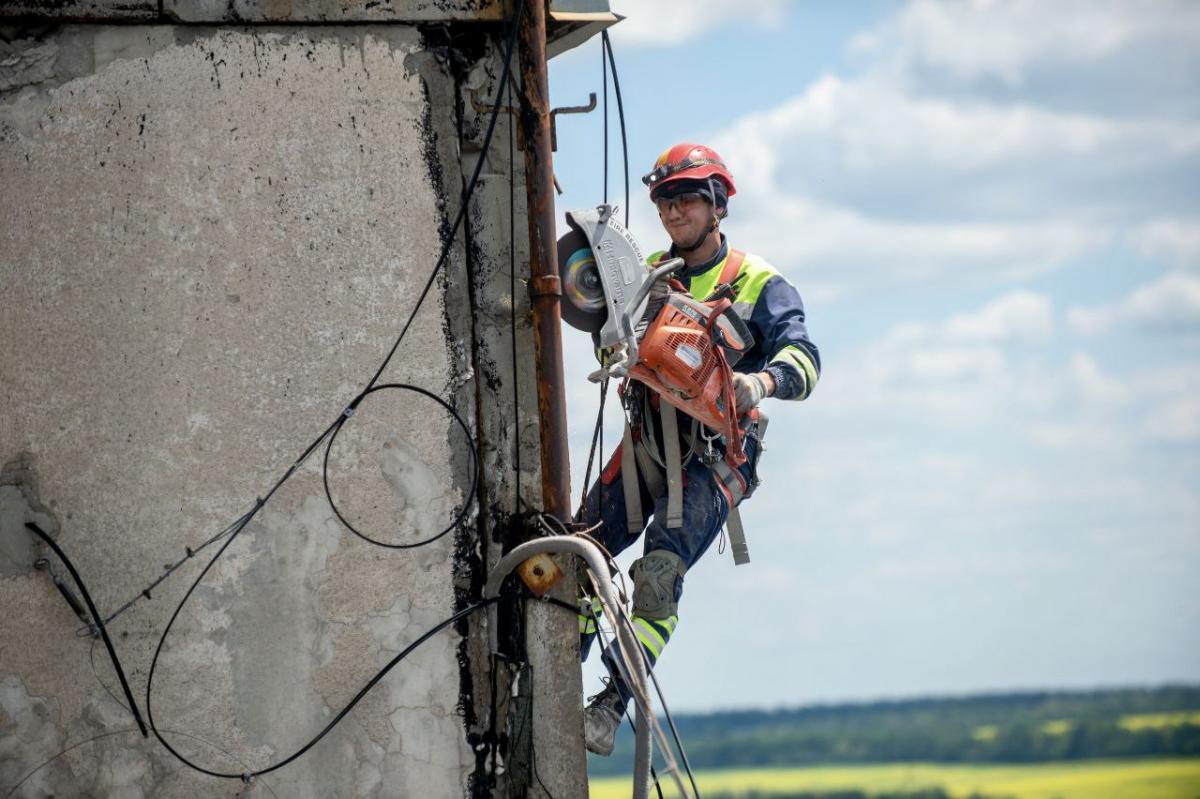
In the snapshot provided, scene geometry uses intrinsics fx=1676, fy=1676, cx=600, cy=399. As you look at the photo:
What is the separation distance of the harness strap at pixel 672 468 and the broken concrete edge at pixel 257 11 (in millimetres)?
1717

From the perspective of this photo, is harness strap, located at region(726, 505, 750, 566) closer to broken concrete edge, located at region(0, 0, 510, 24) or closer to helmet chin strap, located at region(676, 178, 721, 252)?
helmet chin strap, located at region(676, 178, 721, 252)

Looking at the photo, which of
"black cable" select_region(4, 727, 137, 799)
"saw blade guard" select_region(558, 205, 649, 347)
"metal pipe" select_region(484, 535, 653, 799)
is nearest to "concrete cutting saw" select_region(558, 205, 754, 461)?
"saw blade guard" select_region(558, 205, 649, 347)

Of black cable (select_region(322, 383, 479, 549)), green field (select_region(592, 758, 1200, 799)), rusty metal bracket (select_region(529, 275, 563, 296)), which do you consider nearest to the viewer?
black cable (select_region(322, 383, 479, 549))

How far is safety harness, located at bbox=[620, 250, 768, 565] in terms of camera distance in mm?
6793

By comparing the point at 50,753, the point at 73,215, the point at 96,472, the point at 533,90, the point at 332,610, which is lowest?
the point at 50,753

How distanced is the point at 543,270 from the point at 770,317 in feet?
3.65

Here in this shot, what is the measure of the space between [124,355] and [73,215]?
528mm

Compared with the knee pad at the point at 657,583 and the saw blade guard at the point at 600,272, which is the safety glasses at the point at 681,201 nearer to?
the saw blade guard at the point at 600,272

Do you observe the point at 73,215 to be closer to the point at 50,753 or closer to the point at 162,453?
the point at 162,453

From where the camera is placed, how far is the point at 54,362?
589cm

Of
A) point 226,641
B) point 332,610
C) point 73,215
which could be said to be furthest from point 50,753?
point 73,215

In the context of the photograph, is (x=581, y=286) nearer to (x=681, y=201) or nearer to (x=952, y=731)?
(x=681, y=201)

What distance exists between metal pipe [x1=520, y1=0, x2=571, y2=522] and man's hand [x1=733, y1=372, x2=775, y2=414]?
0.71 m

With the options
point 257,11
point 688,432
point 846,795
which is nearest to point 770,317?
point 688,432
